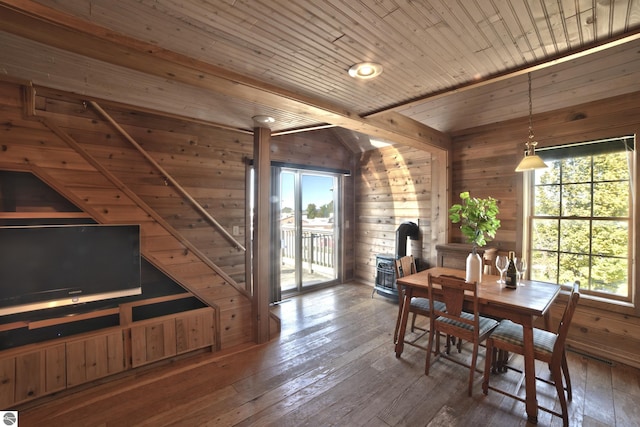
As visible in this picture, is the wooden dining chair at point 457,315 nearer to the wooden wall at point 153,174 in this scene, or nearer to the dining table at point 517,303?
the dining table at point 517,303

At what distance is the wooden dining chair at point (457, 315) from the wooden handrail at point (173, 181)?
8.29 ft

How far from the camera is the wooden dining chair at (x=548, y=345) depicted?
6.14 ft

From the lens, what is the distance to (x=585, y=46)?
1635mm

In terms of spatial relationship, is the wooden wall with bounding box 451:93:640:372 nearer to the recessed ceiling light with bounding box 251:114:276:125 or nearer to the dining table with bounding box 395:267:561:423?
the dining table with bounding box 395:267:561:423

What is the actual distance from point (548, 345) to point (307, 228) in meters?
3.55

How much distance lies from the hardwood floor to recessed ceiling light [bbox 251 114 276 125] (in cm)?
236

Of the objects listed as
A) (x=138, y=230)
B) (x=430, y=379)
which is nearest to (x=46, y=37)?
(x=138, y=230)

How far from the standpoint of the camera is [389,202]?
484 cm

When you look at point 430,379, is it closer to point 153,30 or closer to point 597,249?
point 597,249

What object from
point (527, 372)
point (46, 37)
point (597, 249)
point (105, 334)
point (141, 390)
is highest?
point (46, 37)

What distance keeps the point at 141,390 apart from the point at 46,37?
2471mm

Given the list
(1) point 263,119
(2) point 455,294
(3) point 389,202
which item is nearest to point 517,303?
(2) point 455,294

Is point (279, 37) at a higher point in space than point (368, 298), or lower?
higher

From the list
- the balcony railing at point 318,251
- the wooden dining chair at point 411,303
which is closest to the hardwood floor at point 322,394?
the wooden dining chair at point 411,303
